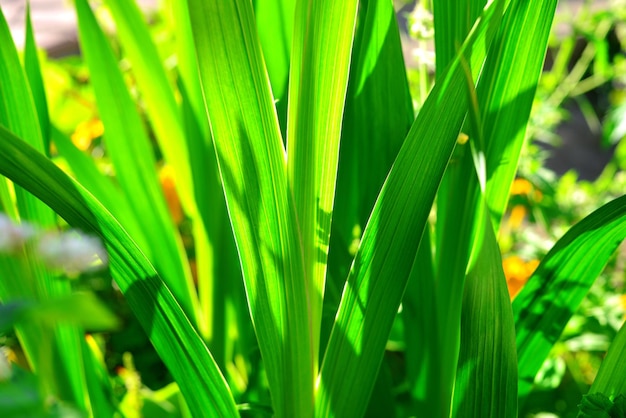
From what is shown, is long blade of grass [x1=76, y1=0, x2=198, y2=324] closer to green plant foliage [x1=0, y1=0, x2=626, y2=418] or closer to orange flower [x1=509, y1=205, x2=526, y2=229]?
green plant foliage [x1=0, y1=0, x2=626, y2=418]

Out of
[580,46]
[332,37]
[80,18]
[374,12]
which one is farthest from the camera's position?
[580,46]

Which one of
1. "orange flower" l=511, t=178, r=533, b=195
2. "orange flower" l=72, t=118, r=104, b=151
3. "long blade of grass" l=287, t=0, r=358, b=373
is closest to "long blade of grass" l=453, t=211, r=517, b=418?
"long blade of grass" l=287, t=0, r=358, b=373

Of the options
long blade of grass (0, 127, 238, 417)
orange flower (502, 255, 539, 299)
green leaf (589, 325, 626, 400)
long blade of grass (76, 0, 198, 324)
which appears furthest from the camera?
orange flower (502, 255, 539, 299)

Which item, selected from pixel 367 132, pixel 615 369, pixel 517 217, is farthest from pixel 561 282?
pixel 517 217

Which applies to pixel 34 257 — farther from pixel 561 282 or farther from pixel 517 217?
pixel 517 217

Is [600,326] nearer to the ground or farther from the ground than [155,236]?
nearer to the ground

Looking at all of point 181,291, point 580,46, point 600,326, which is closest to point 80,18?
point 181,291

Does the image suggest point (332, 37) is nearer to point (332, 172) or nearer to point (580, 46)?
point (332, 172)
